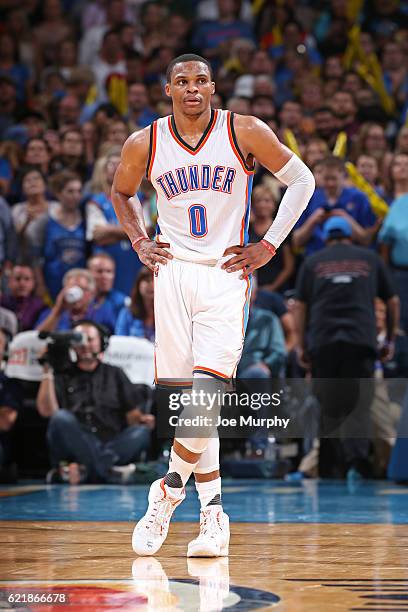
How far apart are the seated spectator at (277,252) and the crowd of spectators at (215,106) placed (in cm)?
1

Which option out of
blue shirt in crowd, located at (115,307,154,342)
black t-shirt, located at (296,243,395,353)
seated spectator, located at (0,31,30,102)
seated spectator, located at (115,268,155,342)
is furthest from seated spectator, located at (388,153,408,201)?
seated spectator, located at (0,31,30,102)

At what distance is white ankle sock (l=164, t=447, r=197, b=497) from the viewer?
547 cm

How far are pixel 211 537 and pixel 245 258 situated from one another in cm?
135

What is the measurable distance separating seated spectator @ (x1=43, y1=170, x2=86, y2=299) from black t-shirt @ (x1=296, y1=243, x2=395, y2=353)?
90.4 inches

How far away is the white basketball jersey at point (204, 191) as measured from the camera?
559 centimetres

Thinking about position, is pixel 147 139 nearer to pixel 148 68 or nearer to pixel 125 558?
pixel 125 558

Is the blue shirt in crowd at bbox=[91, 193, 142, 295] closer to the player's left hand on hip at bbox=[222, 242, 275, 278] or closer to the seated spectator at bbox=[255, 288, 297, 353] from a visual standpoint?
the seated spectator at bbox=[255, 288, 297, 353]

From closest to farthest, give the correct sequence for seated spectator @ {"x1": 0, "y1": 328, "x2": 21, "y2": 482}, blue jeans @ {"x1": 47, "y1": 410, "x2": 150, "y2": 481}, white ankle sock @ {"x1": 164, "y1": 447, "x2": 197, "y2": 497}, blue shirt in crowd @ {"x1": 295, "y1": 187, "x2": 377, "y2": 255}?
white ankle sock @ {"x1": 164, "y1": 447, "x2": 197, "y2": 497}, blue jeans @ {"x1": 47, "y1": 410, "x2": 150, "y2": 481}, seated spectator @ {"x1": 0, "y1": 328, "x2": 21, "y2": 482}, blue shirt in crowd @ {"x1": 295, "y1": 187, "x2": 377, "y2": 255}

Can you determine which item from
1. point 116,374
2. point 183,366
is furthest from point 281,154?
point 116,374

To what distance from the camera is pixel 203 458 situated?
563 centimetres

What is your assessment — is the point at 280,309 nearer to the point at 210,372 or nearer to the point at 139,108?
the point at 139,108

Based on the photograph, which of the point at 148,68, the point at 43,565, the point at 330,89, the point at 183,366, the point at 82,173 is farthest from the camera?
the point at 148,68

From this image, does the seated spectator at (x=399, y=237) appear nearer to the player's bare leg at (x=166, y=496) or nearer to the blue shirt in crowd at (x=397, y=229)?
the blue shirt in crowd at (x=397, y=229)

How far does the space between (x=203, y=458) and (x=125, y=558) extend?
2.31 ft
